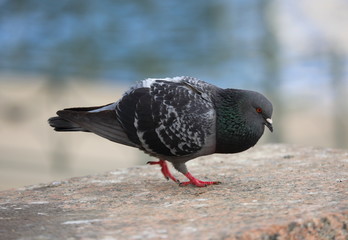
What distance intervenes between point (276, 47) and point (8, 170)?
450 cm

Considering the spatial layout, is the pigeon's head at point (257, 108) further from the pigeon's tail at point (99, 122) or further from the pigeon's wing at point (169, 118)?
the pigeon's tail at point (99, 122)

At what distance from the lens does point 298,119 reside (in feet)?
27.1

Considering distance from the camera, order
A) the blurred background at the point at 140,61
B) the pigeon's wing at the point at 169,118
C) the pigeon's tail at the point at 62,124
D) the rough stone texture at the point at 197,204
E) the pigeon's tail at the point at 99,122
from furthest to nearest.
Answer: the blurred background at the point at 140,61, the pigeon's tail at the point at 62,124, the pigeon's tail at the point at 99,122, the pigeon's wing at the point at 169,118, the rough stone texture at the point at 197,204

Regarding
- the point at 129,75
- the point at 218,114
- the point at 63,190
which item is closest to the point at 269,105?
the point at 218,114

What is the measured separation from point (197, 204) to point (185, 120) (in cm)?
60

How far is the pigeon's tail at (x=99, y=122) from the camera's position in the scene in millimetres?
3479

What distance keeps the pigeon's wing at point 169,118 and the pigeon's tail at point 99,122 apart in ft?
0.22

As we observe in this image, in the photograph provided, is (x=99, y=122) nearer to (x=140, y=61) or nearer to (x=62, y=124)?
(x=62, y=124)

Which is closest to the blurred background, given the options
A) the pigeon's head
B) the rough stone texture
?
the rough stone texture

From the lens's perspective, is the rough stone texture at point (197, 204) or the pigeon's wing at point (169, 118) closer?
the rough stone texture at point (197, 204)

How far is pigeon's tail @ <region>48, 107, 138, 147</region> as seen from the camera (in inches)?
137

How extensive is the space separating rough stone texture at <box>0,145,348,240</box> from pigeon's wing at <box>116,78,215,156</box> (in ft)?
0.84

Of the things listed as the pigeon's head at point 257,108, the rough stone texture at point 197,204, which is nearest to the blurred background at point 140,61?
the rough stone texture at point 197,204

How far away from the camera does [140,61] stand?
8.88 metres
